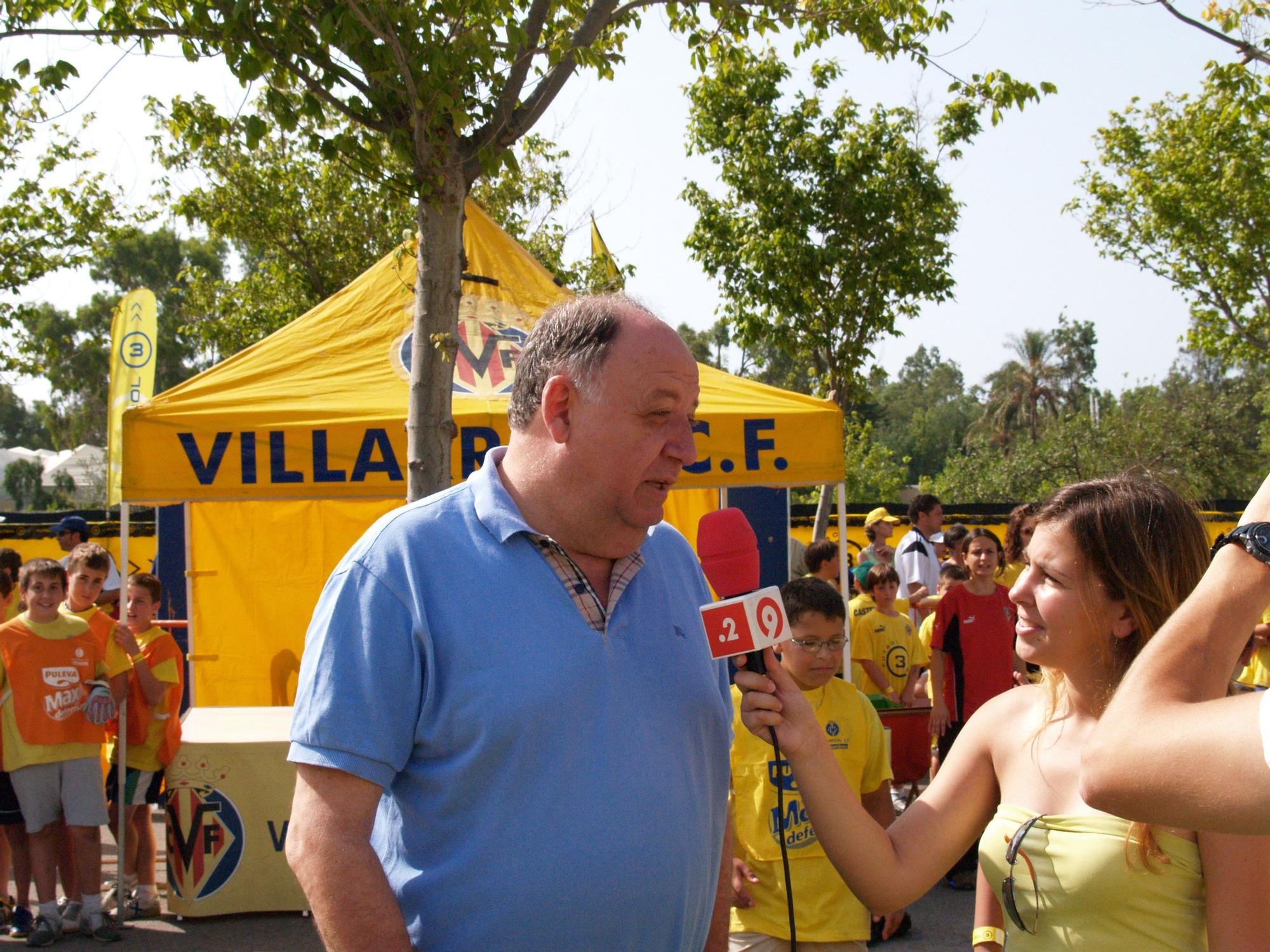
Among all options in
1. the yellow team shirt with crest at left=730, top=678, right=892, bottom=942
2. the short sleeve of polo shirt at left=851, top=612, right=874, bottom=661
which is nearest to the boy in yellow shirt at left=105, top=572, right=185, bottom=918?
the yellow team shirt with crest at left=730, top=678, right=892, bottom=942

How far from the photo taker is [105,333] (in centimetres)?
5347

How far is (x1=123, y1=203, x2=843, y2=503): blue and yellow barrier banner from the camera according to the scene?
5.89 meters

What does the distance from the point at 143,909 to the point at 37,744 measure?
3.67 ft

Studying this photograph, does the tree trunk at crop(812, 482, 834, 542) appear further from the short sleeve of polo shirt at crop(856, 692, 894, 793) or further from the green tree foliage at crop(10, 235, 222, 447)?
the green tree foliage at crop(10, 235, 222, 447)

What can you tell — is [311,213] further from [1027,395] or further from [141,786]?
[1027,395]

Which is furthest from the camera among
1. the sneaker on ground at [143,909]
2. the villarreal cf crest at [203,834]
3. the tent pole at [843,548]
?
the tent pole at [843,548]

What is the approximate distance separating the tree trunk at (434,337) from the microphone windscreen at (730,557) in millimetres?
2949

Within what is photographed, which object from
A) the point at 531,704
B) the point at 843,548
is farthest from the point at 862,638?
the point at 531,704

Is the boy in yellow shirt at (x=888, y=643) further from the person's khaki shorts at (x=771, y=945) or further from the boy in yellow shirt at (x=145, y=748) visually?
the boy in yellow shirt at (x=145, y=748)

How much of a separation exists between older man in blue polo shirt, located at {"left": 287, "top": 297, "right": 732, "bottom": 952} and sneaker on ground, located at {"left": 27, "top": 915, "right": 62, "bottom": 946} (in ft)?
15.9

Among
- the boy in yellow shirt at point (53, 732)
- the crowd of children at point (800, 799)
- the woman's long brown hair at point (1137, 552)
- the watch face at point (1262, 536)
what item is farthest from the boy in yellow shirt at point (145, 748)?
the watch face at point (1262, 536)

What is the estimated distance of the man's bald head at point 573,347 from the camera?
192 cm

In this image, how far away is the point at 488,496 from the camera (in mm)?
1903

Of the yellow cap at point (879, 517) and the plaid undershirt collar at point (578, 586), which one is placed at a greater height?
the yellow cap at point (879, 517)
